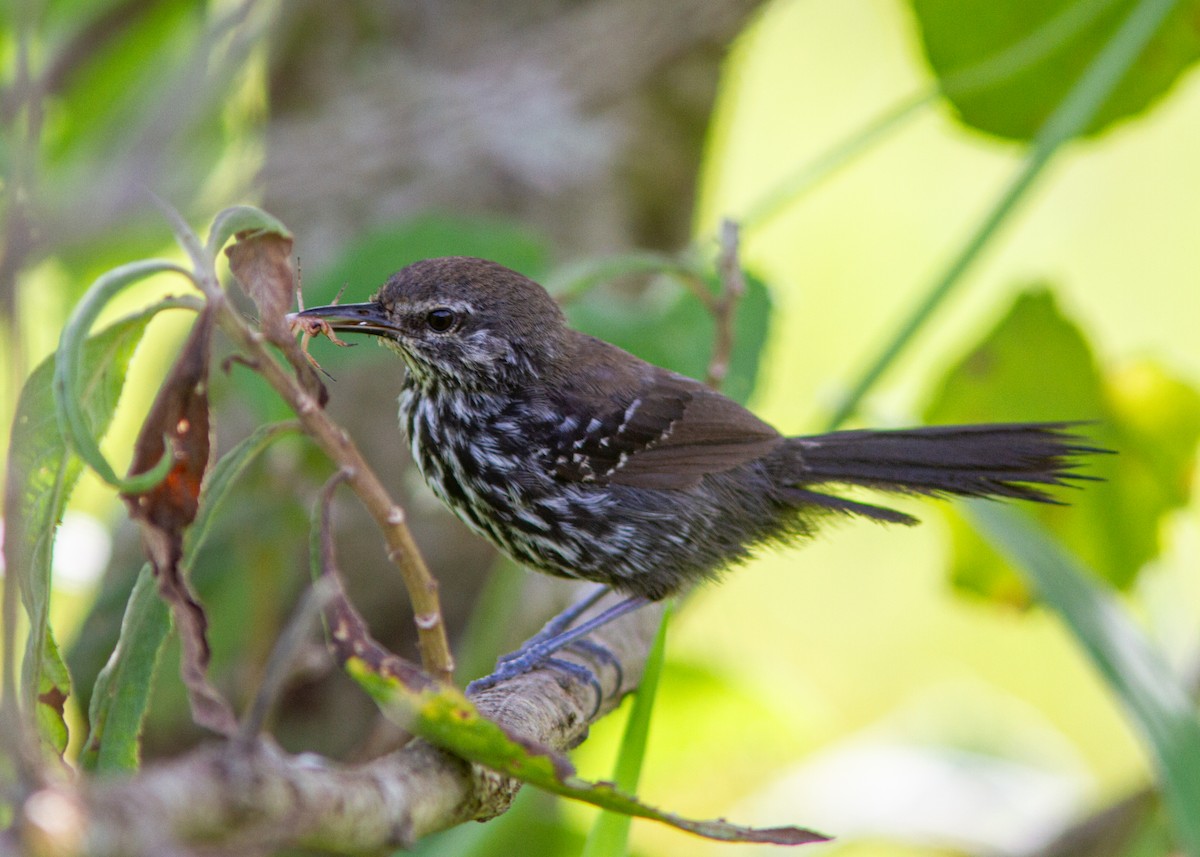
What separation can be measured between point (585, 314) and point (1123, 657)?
4.42ft

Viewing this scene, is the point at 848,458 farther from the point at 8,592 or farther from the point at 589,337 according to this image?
the point at 8,592

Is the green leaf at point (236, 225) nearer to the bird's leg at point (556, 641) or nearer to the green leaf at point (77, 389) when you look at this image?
the green leaf at point (77, 389)

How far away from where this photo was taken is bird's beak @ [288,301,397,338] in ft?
7.66

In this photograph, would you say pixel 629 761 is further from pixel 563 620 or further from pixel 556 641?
pixel 563 620

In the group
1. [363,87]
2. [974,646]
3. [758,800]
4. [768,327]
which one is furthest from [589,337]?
[974,646]

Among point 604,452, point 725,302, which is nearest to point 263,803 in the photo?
point 725,302

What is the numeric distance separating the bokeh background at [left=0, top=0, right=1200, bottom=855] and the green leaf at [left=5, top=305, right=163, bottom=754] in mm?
318

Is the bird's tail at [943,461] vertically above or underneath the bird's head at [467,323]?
underneath

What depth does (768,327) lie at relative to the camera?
8.96 feet

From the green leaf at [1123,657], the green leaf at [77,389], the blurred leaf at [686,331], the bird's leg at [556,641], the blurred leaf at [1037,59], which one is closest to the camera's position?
the green leaf at [77,389]

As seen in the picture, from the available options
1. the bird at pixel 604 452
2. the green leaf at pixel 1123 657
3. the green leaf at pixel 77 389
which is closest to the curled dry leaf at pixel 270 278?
the green leaf at pixel 77 389

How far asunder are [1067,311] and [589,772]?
185cm

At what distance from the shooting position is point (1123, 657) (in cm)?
237

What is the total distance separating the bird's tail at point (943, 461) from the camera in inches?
97.1
